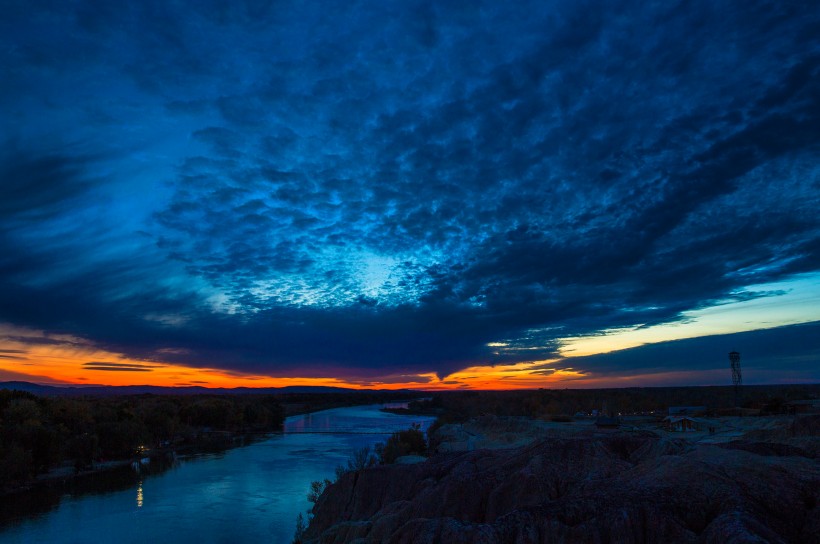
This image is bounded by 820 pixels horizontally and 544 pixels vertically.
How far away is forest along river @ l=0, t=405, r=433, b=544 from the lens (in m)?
34.6

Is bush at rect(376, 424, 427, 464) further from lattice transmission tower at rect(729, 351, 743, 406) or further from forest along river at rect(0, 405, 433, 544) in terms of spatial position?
lattice transmission tower at rect(729, 351, 743, 406)

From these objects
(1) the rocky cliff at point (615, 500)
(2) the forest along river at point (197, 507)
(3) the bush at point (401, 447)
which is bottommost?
(2) the forest along river at point (197, 507)

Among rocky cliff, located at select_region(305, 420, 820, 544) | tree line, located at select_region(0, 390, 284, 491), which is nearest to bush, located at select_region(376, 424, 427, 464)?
rocky cliff, located at select_region(305, 420, 820, 544)

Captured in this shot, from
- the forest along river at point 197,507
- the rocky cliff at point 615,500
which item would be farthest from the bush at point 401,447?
the rocky cliff at point 615,500

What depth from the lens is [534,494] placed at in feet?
55.4

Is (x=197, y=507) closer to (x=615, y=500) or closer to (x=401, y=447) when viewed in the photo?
(x=401, y=447)

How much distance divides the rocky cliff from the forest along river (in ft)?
60.0

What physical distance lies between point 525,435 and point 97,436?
48.2 meters

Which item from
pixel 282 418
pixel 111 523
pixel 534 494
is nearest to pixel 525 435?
pixel 111 523

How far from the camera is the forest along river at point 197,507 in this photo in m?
34.6

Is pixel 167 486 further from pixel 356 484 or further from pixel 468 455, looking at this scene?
pixel 468 455

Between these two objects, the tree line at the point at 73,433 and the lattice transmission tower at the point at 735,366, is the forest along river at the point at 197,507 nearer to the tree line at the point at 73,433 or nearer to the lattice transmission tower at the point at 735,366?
the tree line at the point at 73,433

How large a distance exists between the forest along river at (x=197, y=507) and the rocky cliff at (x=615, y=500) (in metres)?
18.3

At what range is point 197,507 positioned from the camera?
41719 millimetres
